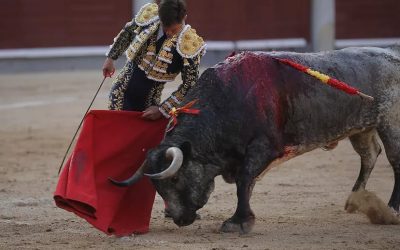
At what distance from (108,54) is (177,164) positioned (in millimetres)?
891

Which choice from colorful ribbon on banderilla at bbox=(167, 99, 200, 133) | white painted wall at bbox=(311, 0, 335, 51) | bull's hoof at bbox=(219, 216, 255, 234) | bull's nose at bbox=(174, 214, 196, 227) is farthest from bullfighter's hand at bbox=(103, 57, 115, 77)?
white painted wall at bbox=(311, 0, 335, 51)

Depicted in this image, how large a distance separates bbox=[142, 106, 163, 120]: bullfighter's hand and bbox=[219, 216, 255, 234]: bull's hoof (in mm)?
610

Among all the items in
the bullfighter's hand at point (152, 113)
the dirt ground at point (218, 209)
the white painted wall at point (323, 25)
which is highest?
the bullfighter's hand at point (152, 113)

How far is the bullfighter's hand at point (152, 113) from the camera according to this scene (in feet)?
14.3

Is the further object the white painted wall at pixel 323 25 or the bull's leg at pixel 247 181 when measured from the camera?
the white painted wall at pixel 323 25

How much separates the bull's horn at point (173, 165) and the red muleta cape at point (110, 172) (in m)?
0.32

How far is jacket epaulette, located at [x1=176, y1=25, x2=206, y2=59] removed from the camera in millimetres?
4254

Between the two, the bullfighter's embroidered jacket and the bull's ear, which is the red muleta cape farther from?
the bull's ear

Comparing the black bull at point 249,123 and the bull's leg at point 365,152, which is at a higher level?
the black bull at point 249,123

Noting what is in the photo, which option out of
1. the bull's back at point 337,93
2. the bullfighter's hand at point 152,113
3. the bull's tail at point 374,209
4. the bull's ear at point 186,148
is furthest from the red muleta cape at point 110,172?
the bull's tail at point 374,209

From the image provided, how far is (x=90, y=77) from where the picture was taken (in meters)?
12.8

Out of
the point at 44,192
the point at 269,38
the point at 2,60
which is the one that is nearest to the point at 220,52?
the point at 269,38

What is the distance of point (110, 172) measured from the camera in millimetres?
4316

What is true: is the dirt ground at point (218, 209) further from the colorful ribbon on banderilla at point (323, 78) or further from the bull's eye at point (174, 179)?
the colorful ribbon on banderilla at point (323, 78)
